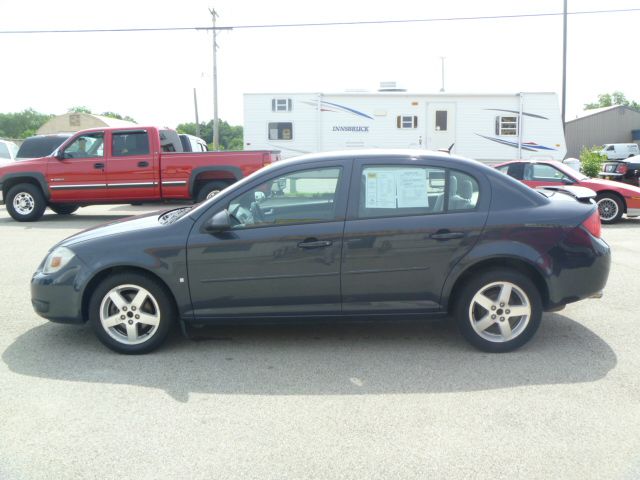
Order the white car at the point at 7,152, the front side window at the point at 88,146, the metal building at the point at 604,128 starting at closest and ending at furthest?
the front side window at the point at 88,146 → the white car at the point at 7,152 → the metal building at the point at 604,128

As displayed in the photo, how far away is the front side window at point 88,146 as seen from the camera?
13.2 metres

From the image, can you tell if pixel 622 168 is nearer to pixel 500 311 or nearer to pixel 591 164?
pixel 591 164

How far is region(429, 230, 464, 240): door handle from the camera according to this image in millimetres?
4664

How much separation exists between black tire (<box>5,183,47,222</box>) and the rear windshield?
5225 mm

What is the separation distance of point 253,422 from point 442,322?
2.59 meters

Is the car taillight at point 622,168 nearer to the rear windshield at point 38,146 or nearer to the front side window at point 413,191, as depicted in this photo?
the front side window at point 413,191

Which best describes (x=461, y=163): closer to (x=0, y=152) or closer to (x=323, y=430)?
(x=323, y=430)

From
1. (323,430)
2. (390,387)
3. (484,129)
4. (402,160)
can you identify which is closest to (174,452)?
(323,430)

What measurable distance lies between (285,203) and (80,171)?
976cm

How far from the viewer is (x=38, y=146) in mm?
18547

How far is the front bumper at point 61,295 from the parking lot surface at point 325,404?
12.8 inches

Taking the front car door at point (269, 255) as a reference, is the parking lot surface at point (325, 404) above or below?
below

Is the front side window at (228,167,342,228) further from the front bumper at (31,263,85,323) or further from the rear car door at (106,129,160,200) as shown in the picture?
the rear car door at (106,129,160,200)

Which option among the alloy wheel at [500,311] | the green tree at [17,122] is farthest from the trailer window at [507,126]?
the green tree at [17,122]
